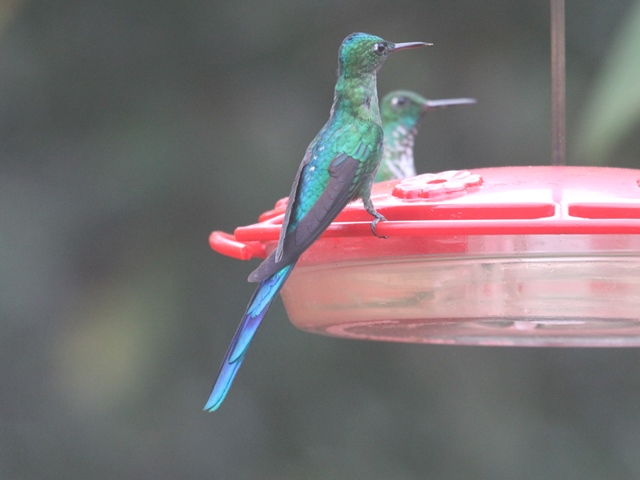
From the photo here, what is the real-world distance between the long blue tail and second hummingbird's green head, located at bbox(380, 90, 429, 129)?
226 cm

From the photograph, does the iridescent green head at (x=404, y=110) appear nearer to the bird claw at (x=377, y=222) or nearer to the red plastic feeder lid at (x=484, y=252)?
the red plastic feeder lid at (x=484, y=252)

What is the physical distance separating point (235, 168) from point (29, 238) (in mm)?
843

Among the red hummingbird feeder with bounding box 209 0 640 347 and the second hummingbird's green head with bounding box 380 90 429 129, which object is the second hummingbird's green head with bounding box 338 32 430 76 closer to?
the red hummingbird feeder with bounding box 209 0 640 347

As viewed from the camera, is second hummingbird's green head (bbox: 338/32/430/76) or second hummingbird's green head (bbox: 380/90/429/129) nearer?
second hummingbird's green head (bbox: 338/32/430/76)

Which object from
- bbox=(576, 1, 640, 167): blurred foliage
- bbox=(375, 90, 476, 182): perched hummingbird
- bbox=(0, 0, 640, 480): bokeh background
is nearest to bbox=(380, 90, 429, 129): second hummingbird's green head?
bbox=(375, 90, 476, 182): perched hummingbird

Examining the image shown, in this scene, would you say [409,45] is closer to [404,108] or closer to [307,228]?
[307,228]

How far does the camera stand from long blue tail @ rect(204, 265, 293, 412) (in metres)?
1.44

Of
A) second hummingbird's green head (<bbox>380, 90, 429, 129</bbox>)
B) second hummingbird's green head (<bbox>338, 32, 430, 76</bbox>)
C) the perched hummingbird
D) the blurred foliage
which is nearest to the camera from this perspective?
second hummingbird's green head (<bbox>338, 32, 430, 76</bbox>)

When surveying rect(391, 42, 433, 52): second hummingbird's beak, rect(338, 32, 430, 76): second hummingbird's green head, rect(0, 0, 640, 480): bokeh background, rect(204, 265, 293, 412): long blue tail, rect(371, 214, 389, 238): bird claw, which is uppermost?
rect(391, 42, 433, 52): second hummingbird's beak

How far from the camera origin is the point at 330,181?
1.46m

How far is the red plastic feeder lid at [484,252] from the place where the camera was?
1300 mm

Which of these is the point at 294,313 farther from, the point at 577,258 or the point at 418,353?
the point at 418,353

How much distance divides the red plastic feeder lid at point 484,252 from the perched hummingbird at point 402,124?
6.22 ft

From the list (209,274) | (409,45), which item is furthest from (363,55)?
(209,274)
